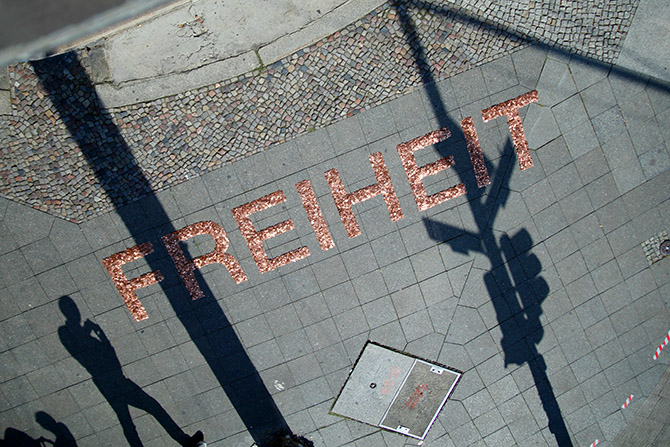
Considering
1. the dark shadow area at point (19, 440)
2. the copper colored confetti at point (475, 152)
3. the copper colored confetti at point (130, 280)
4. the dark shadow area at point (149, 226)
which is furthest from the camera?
the dark shadow area at point (19, 440)

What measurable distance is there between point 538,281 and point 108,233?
21.0ft

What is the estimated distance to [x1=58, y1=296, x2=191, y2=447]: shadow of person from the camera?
7.01 metres

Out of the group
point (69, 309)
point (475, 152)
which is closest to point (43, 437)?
point (69, 309)

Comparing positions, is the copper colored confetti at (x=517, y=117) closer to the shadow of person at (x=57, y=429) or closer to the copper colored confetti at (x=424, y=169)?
the copper colored confetti at (x=424, y=169)

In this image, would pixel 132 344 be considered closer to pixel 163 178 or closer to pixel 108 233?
pixel 108 233

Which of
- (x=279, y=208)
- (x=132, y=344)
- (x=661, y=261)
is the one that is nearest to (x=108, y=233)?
(x=132, y=344)

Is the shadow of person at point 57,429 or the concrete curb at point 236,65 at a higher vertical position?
the concrete curb at point 236,65

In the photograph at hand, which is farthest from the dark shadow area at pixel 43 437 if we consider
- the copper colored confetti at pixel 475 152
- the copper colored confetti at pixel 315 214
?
the copper colored confetti at pixel 475 152

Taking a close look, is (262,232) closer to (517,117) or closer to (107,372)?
(107,372)

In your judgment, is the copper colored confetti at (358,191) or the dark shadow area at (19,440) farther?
the dark shadow area at (19,440)

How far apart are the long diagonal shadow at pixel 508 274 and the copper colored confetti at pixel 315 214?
149 cm

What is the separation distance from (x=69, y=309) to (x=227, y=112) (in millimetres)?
3676

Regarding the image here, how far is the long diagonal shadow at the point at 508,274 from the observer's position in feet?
23.3

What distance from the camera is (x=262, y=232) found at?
274 inches
